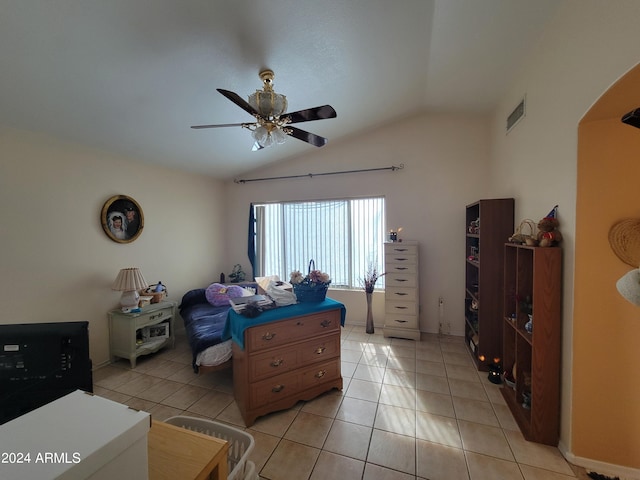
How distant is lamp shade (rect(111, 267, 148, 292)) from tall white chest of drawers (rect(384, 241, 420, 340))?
3049 millimetres

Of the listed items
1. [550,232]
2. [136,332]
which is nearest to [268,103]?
[550,232]

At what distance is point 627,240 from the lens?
141 cm

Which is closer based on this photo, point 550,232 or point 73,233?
point 550,232

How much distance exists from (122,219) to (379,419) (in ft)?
11.3

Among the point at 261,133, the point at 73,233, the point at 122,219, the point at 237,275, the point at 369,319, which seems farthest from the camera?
the point at 237,275

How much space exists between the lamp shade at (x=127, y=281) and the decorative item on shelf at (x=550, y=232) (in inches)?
149

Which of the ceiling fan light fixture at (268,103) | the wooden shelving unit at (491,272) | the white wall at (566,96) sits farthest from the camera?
the wooden shelving unit at (491,272)

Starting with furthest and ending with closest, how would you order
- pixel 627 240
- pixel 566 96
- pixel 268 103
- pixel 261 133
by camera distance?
pixel 261 133 → pixel 268 103 → pixel 566 96 → pixel 627 240

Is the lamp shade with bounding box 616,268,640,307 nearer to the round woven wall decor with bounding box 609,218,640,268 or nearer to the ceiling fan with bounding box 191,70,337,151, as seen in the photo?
the round woven wall decor with bounding box 609,218,640,268

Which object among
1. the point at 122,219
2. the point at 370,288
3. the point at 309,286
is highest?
the point at 122,219

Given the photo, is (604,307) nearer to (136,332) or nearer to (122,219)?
(136,332)

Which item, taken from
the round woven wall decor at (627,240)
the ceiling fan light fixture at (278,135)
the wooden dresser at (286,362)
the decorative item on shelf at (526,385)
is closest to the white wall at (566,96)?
the round woven wall decor at (627,240)

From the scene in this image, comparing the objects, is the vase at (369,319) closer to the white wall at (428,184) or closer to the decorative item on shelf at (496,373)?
the white wall at (428,184)

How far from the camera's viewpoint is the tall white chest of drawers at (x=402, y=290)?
3.34 m
